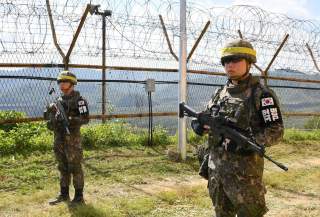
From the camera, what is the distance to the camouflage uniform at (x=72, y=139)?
560cm

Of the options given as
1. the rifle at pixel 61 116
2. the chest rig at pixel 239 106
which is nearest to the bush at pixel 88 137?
the rifle at pixel 61 116

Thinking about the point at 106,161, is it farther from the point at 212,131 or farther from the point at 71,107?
the point at 212,131

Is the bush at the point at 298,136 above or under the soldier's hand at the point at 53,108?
under

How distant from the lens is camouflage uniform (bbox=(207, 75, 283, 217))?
3.33 meters

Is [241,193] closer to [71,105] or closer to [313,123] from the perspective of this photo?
[71,105]

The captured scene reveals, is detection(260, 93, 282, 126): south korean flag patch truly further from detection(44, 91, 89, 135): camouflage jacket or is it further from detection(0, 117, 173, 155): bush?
detection(0, 117, 173, 155): bush

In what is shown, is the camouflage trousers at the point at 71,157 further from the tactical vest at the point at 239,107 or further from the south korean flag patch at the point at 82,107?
the tactical vest at the point at 239,107

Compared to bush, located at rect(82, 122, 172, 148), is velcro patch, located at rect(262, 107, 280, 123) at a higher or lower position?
higher

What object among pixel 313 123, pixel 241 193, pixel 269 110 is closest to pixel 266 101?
pixel 269 110

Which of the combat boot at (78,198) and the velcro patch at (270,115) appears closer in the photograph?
the velcro patch at (270,115)

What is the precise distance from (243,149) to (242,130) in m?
0.13

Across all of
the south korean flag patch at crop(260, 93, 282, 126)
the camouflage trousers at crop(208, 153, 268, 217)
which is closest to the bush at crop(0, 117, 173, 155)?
the camouflage trousers at crop(208, 153, 268, 217)

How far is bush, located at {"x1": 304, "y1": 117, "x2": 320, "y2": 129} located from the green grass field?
5031 mm

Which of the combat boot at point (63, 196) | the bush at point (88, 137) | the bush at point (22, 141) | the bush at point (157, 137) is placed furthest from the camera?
the bush at point (157, 137)
